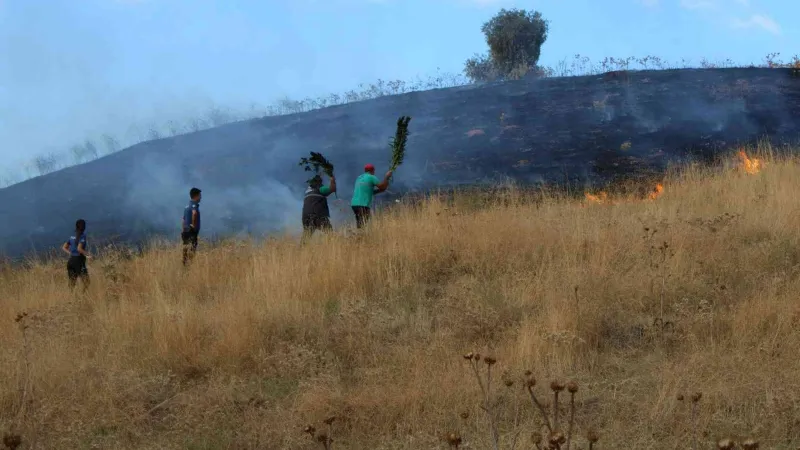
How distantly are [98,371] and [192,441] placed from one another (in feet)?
4.81

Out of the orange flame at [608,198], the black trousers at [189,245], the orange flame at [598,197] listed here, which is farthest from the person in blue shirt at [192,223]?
the orange flame at [598,197]

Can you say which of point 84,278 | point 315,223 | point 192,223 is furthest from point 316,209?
point 84,278

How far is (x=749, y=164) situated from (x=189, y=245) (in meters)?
9.81

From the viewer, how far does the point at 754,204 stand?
9.14 metres

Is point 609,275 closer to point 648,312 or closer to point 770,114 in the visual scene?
point 648,312

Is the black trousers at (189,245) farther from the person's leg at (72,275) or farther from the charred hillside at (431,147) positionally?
the charred hillside at (431,147)

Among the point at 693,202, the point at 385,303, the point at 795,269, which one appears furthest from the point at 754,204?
the point at 385,303

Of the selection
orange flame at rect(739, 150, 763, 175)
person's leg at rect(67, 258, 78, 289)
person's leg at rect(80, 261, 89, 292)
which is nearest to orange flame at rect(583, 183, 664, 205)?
orange flame at rect(739, 150, 763, 175)

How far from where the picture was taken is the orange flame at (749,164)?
12.1 m

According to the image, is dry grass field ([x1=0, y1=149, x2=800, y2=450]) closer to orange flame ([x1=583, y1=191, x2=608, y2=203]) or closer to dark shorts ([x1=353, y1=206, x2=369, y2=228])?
dark shorts ([x1=353, y1=206, x2=369, y2=228])

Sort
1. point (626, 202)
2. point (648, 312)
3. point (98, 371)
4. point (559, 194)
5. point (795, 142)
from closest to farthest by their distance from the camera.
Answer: point (98, 371)
point (648, 312)
point (626, 202)
point (559, 194)
point (795, 142)

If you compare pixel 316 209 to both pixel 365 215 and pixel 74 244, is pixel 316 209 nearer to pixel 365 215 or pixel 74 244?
pixel 365 215

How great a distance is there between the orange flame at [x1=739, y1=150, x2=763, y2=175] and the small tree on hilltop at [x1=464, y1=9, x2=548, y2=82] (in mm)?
23953

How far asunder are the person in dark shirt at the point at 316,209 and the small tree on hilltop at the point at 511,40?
27.0 m
